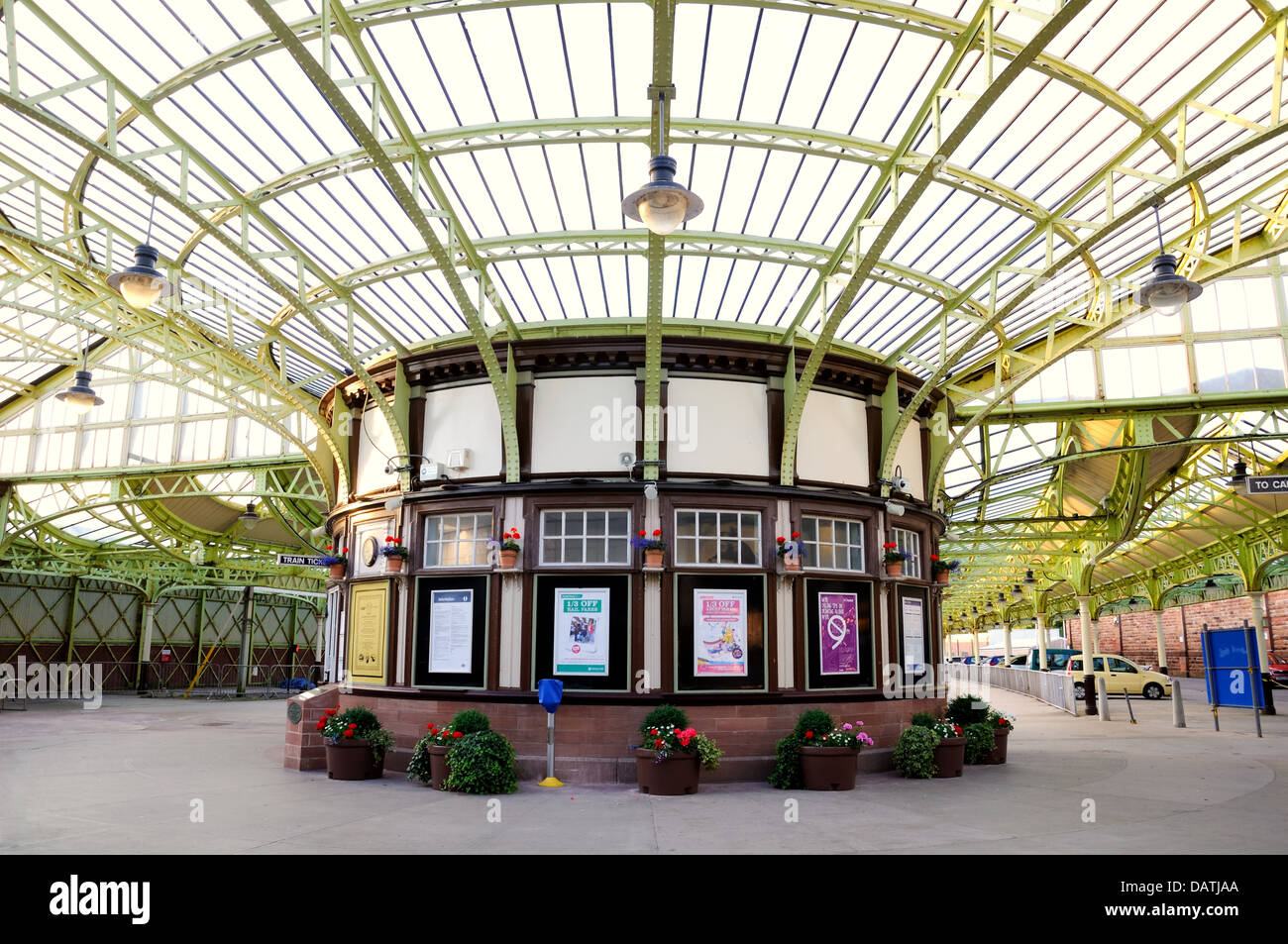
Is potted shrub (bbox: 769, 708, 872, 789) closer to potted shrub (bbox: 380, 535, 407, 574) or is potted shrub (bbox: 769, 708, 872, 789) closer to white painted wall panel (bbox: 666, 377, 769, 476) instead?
white painted wall panel (bbox: 666, 377, 769, 476)

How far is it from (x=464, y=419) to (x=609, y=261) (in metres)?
3.67

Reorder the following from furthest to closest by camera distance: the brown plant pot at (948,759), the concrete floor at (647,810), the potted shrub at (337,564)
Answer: the potted shrub at (337,564) < the brown plant pot at (948,759) < the concrete floor at (647,810)

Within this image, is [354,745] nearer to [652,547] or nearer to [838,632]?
[652,547]

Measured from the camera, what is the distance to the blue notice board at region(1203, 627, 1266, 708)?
22.1 meters

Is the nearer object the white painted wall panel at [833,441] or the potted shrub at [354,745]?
the potted shrub at [354,745]

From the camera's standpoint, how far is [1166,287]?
448 inches

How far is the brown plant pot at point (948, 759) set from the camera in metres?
14.3

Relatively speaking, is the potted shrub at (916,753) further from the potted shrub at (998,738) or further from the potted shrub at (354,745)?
the potted shrub at (354,745)

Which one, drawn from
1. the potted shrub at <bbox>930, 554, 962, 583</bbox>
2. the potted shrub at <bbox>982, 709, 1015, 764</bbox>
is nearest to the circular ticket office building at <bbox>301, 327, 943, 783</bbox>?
the potted shrub at <bbox>930, 554, 962, 583</bbox>

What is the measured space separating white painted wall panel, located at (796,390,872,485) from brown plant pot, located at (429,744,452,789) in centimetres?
711

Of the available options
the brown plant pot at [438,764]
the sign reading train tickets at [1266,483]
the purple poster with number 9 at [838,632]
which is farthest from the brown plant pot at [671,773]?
the sign reading train tickets at [1266,483]

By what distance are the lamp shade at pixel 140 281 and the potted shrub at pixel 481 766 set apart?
7.16 m

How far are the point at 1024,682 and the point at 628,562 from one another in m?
30.9

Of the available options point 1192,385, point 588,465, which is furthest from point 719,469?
point 1192,385
